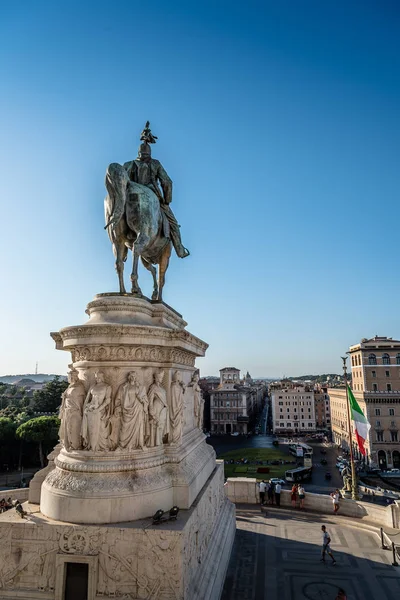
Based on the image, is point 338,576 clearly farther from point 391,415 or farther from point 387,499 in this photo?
point 391,415

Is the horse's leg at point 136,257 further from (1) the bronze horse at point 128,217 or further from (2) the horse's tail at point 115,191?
(2) the horse's tail at point 115,191

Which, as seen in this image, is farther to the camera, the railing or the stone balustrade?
the stone balustrade

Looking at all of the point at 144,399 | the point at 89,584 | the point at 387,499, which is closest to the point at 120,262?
the point at 144,399

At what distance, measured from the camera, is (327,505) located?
15859 mm

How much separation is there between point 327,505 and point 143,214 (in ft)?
44.3

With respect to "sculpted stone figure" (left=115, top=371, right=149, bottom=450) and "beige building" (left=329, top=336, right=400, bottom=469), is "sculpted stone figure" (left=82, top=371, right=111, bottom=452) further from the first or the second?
"beige building" (left=329, top=336, right=400, bottom=469)

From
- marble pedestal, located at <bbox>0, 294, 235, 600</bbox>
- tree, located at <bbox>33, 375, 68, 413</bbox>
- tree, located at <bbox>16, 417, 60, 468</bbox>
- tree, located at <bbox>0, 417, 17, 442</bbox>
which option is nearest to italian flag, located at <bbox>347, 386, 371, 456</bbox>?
marble pedestal, located at <bbox>0, 294, 235, 600</bbox>

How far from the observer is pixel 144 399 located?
8.59 meters

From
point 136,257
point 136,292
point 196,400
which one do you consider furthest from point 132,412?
point 136,257

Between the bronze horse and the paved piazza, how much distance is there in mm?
7853

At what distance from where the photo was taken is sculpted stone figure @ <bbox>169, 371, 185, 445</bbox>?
30.6 ft

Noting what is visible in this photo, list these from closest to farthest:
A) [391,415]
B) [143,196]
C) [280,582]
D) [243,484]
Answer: [280,582]
[143,196]
[243,484]
[391,415]

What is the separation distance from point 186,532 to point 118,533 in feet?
4.14

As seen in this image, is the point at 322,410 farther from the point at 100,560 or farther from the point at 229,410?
the point at 100,560
